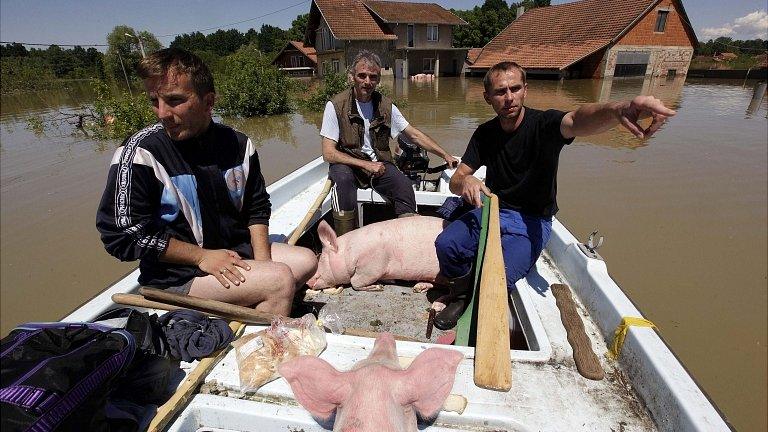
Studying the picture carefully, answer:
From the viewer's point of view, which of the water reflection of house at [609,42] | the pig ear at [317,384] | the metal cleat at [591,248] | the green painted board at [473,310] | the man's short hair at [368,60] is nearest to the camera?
the pig ear at [317,384]

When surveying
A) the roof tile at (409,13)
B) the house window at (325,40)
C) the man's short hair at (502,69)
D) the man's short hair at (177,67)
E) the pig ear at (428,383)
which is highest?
the roof tile at (409,13)

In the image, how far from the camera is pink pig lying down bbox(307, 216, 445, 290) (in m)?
3.38

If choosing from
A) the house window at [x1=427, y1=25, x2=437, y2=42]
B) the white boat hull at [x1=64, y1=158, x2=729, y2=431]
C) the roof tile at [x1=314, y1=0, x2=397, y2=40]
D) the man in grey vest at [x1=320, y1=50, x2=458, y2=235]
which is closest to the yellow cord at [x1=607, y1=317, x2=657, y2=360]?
the white boat hull at [x1=64, y1=158, x2=729, y2=431]

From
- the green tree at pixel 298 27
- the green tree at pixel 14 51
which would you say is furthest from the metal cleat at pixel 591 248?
the green tree at pixel 14 51

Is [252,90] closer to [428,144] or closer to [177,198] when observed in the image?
[428,144]

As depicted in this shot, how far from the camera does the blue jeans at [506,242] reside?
270cm

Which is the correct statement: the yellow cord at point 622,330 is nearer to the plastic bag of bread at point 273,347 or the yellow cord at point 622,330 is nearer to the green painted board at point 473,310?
the green painted board at point 473,310

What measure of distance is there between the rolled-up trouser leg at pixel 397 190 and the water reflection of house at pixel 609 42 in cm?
2555

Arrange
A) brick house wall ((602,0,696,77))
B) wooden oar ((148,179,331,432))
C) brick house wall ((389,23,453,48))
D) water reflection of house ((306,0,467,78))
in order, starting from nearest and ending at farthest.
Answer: wooden oar ((148,179,331,432)) < brick house wall ((602,0,696,77)) < water reflection of house ((306,0,467,78)) < brick house wall ((389,23,453,48))

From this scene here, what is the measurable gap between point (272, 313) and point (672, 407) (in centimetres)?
205

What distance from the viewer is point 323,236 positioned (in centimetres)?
345

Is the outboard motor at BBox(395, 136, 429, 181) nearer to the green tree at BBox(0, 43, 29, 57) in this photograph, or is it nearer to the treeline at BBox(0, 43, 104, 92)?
the treeline at BBox(0, 43, 104, 92)

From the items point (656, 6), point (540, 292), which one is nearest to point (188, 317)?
Result: point (540, 292)

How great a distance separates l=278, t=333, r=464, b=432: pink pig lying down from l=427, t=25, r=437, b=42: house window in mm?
35753
